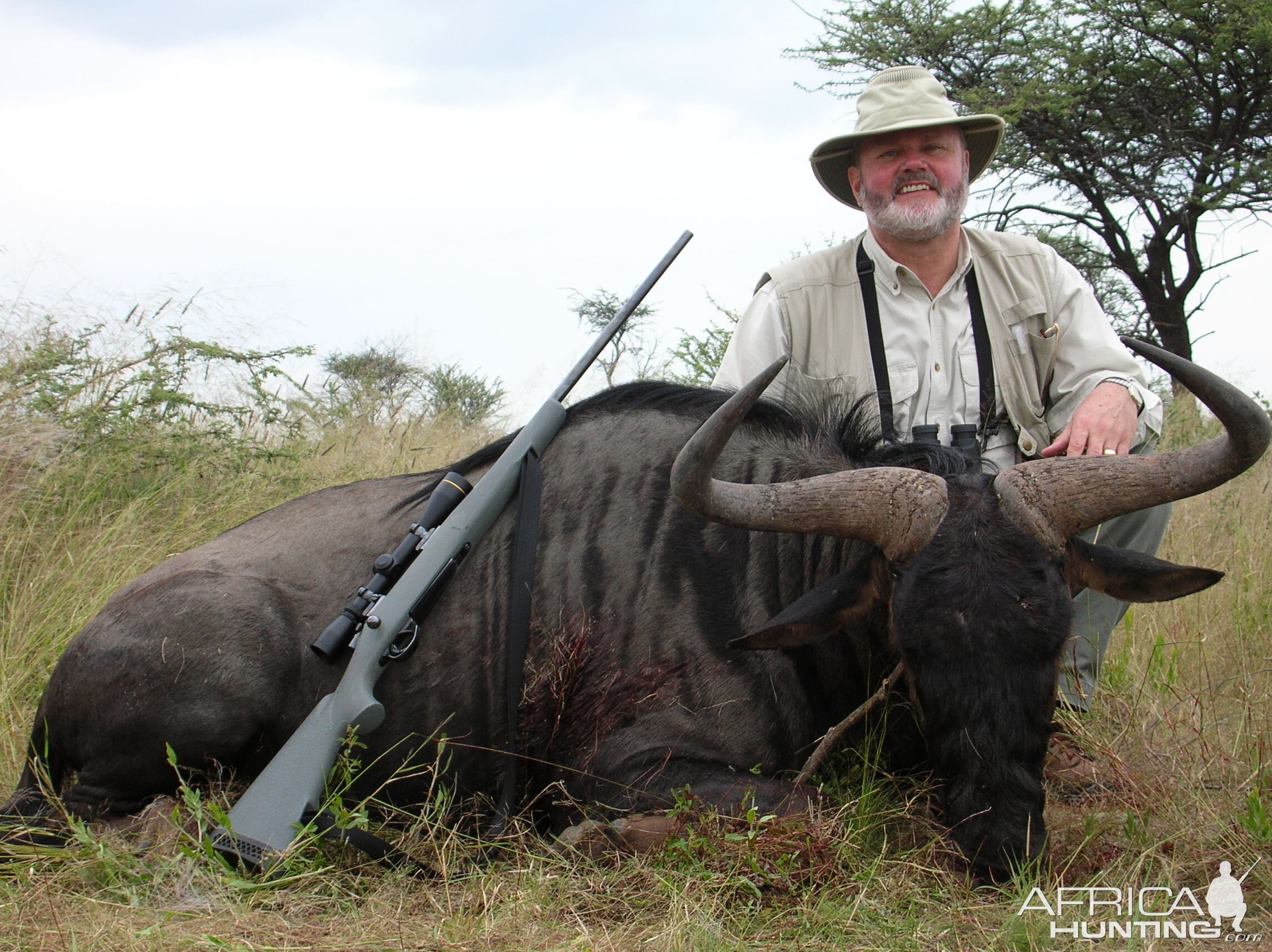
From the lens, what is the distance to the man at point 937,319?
4.18 m

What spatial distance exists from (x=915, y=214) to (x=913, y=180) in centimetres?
20

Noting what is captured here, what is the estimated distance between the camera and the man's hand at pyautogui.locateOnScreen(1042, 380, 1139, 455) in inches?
139

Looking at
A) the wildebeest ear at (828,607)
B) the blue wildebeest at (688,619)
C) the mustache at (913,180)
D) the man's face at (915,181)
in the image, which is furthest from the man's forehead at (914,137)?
the wildebeest ear at (828,607)

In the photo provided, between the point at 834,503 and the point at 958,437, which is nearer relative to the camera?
the point at 834,503

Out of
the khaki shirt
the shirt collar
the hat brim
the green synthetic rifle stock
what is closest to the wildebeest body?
the green synthetic rifle stock

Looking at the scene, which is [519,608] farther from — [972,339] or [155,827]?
[972,339]

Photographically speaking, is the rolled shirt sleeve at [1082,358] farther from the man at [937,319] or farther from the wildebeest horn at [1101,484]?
the wildebeest horn at [1101,484]

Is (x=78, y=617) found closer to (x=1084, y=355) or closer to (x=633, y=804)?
A: (x=633, y=804)

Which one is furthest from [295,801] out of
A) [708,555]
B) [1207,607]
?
[1207,607]

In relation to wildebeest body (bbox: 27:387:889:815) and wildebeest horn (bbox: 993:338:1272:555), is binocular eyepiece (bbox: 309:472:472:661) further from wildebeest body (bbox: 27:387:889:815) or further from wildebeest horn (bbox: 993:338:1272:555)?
wildebeest horn (bbox: 993:338:1272:555)

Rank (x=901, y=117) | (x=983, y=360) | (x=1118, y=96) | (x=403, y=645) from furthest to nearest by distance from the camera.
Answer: (x=1118, y=96) < (x=901, y=117) < (x=983, y=360) < (x=403, y=645)

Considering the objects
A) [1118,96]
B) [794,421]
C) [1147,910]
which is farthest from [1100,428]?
[1118,96]

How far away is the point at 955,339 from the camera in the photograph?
14.1 feet

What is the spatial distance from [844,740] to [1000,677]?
0.74 meters
